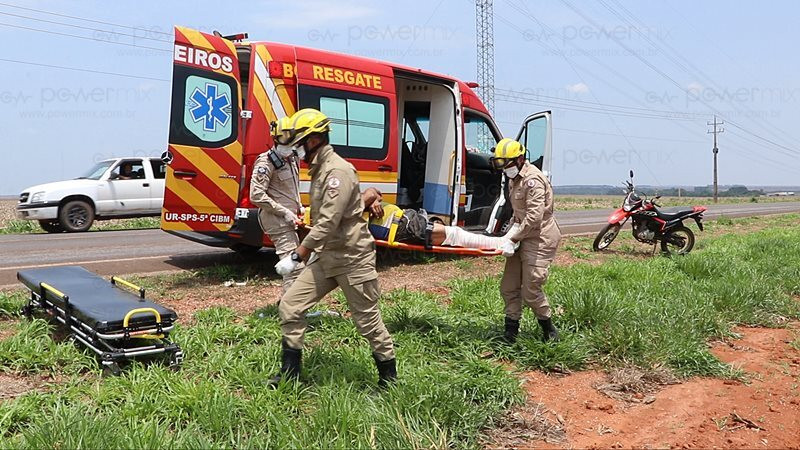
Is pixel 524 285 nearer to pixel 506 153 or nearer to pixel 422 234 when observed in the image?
pixel 506 153

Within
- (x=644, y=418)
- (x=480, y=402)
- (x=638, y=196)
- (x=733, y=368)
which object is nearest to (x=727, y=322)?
(x=733, y=368)

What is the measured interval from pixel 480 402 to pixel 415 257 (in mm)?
5770

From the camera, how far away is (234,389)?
415 cm

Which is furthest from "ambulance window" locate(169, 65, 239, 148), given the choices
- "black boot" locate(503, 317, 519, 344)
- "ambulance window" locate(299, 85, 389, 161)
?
"black boot" locate(503, 317, 519, 344)

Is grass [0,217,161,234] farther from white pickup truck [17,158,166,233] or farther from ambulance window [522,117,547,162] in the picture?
ambulance window [522,117,547,162]

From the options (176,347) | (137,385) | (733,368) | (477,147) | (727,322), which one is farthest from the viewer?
(477,147)

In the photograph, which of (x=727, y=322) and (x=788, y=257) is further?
(x=788, y=257)

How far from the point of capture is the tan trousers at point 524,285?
5230 mm

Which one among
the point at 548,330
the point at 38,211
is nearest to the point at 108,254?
the point at 38,211

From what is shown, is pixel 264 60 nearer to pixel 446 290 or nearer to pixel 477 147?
pixel 446 290

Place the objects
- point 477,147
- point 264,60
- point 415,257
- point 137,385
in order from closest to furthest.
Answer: point 137,385 → point 264,60 → point 415,257 → point 477,147

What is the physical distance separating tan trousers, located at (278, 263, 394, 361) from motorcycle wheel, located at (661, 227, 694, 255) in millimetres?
8562

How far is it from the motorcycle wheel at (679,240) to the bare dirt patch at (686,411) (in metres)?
6.14

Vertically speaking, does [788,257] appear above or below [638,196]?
below
